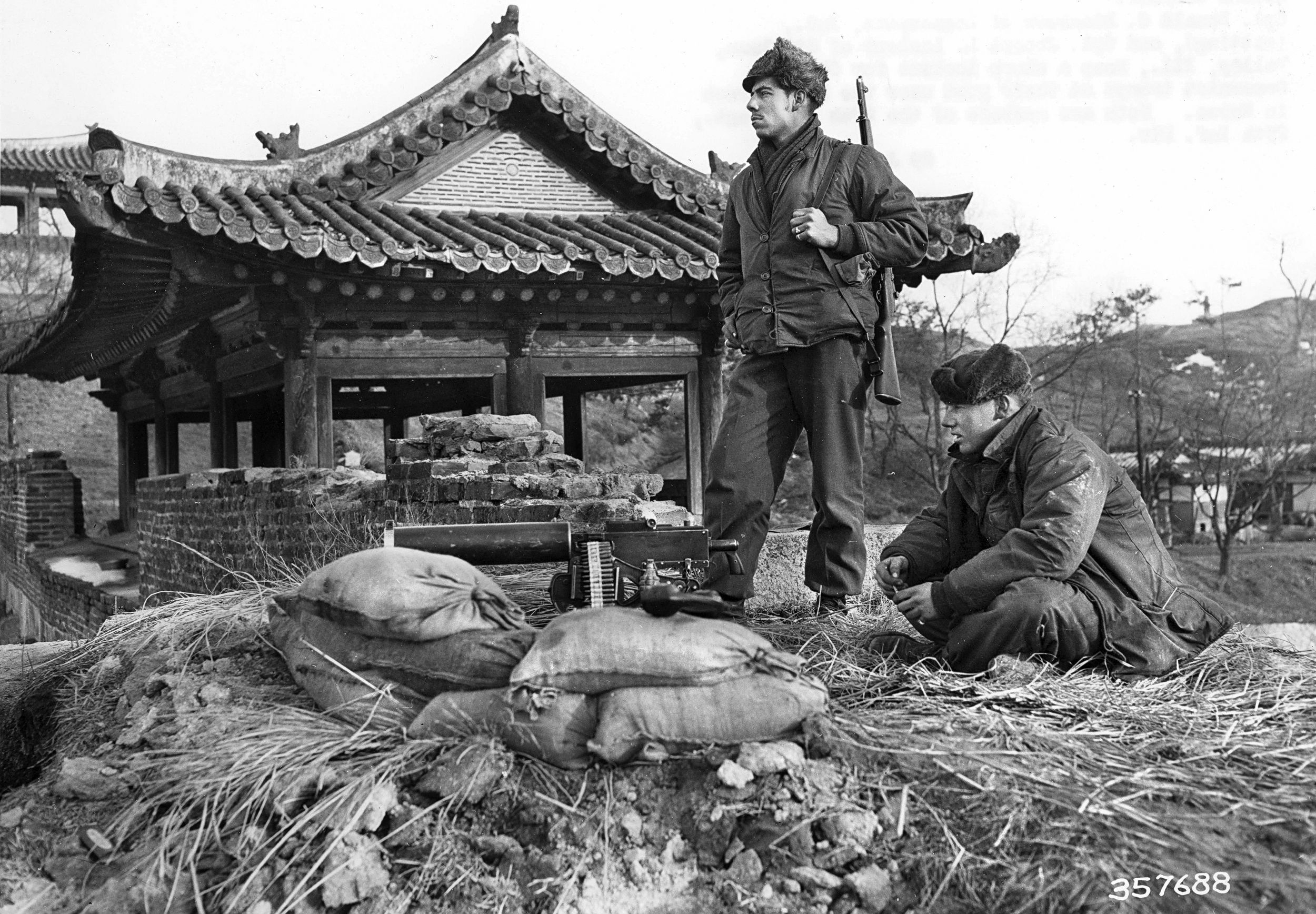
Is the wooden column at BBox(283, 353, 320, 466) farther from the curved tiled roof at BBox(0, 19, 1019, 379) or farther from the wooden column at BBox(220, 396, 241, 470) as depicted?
the wooden column at BBox(220, 396, 241, 470)

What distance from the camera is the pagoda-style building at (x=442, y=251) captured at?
7688 millimetres

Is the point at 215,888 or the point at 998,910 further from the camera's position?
the point at 215,888

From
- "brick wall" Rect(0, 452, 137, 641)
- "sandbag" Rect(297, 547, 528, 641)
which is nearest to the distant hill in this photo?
"brick wall" Rect(0, 452, 137, 641)

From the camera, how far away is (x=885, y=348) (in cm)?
421

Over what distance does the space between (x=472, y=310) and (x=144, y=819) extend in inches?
255

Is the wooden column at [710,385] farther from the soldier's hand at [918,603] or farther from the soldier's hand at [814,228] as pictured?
the soldier's hand at [918,603]

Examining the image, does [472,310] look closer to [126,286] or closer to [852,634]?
[126,286]

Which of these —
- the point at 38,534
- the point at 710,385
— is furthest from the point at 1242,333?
the point at 38,534

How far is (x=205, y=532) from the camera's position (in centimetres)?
889

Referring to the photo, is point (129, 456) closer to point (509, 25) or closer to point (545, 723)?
point (509, 25)

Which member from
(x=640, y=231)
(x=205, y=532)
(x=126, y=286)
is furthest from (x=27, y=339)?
(x=640, y=231)

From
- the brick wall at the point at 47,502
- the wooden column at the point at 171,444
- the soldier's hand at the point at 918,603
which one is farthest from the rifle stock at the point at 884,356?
the brick wall at the point at 47,502

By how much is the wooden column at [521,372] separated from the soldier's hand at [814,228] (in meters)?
5.25

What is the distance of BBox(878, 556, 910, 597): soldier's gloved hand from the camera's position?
371cm
